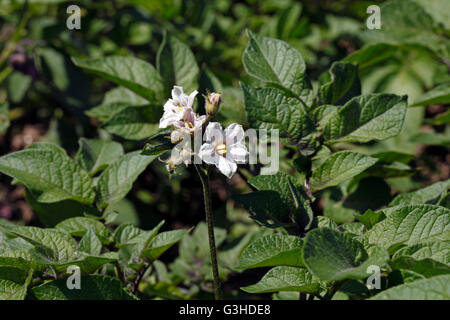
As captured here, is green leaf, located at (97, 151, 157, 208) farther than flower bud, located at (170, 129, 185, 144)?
Yes

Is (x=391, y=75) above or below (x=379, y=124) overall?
above

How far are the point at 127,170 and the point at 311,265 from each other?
2.03 ft

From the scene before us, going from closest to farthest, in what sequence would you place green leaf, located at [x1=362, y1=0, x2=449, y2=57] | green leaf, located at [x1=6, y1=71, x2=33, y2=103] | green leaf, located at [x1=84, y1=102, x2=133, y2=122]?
green leaf, located at [x1=84, y1=102, x2=133, y2=122] → green leaf, located at [x1=362, y1=0, x2=449, y2=57] → green leaf, located at [x1=6, y1=71, x2=33, y2=103]

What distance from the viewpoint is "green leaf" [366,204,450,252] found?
0.94m

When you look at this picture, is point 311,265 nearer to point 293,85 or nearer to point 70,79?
point 293,85

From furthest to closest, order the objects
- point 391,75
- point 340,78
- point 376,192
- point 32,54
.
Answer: point 391,75, point 32,54, point 376,192, point 340,78

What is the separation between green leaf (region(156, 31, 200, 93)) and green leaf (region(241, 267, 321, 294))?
25.2 inches

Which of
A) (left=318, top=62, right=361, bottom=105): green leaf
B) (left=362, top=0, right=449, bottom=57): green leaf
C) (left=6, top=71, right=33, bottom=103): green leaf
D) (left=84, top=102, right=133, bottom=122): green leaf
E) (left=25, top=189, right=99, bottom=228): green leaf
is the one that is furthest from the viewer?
(left=6, top=71, right=33, bottom=103): green leaf

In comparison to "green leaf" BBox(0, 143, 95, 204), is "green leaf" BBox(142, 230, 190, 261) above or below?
below

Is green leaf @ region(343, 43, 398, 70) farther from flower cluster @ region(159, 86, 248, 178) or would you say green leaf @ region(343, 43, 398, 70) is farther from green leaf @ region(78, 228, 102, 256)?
green leaf @ region(78, 228, 102, 256)

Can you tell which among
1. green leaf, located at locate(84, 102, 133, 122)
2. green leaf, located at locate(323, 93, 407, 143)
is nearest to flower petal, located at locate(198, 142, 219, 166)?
green leaf, located at locate(323, 93, 407, 143)

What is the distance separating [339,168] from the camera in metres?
1.10
